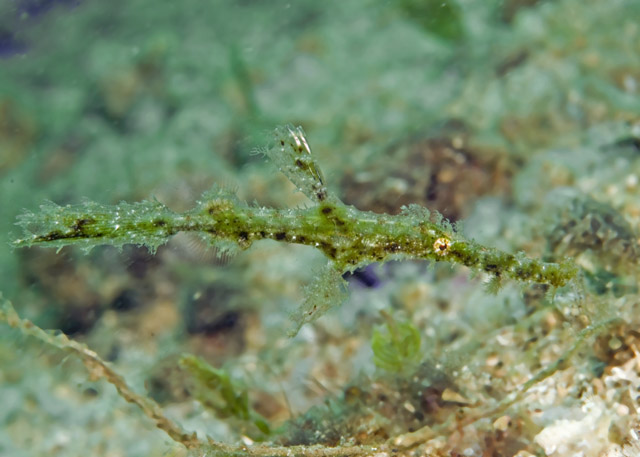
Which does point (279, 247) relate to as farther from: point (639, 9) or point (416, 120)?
point (639, 9)

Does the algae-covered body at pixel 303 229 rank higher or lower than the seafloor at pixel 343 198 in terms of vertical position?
higher

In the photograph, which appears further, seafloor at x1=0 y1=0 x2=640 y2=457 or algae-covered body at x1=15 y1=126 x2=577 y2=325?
seafloor at x1=0 y1=0 x2=640 y2=457

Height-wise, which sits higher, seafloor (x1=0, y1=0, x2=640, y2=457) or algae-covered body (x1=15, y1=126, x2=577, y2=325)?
algae-covered body (x1=15, y1=126, x2=577, y2=325)

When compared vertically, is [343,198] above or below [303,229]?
below

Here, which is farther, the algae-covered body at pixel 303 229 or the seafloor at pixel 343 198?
the seafloor at pixel 343 198

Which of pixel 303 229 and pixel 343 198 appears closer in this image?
pixel 303 229
